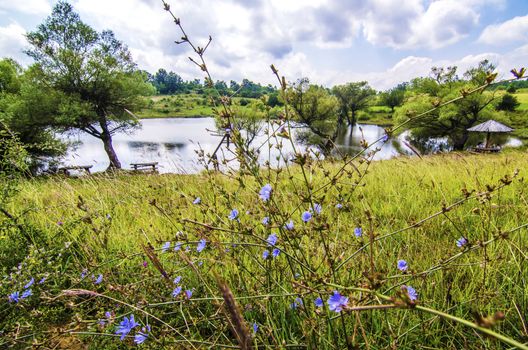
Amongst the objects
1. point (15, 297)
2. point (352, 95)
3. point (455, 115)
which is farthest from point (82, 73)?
point (352, 95)

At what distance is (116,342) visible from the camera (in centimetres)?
127

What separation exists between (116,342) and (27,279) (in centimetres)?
60

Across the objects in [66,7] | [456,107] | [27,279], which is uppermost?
[66,7]

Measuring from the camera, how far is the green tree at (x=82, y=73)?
16.0 m

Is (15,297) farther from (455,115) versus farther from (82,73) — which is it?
(455,115)

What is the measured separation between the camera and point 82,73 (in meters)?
16.6

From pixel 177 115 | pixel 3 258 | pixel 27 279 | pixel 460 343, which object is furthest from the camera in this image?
pixel 177 115

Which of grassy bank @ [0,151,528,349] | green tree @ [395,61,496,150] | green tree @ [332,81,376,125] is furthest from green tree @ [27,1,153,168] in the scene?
green tree @ [332,81,376,125]

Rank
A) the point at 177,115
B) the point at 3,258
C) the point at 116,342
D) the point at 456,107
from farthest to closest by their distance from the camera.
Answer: the point at 177,115, the point at 456,107, the point at 3,258, the point at 116,342

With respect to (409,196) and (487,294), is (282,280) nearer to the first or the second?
(487,294)

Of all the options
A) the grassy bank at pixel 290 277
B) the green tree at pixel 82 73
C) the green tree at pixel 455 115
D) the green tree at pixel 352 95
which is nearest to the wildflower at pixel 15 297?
the grassy bank at pixel 290 277

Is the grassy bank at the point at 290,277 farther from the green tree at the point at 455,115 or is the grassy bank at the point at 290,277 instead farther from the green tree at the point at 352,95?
the green tree at the point at 352,95

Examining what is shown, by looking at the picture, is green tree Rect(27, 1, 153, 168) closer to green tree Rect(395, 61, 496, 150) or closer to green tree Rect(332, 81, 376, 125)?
green tree Rect(395, 61, 496, 150)

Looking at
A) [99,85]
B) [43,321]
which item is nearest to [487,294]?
[43,321]
